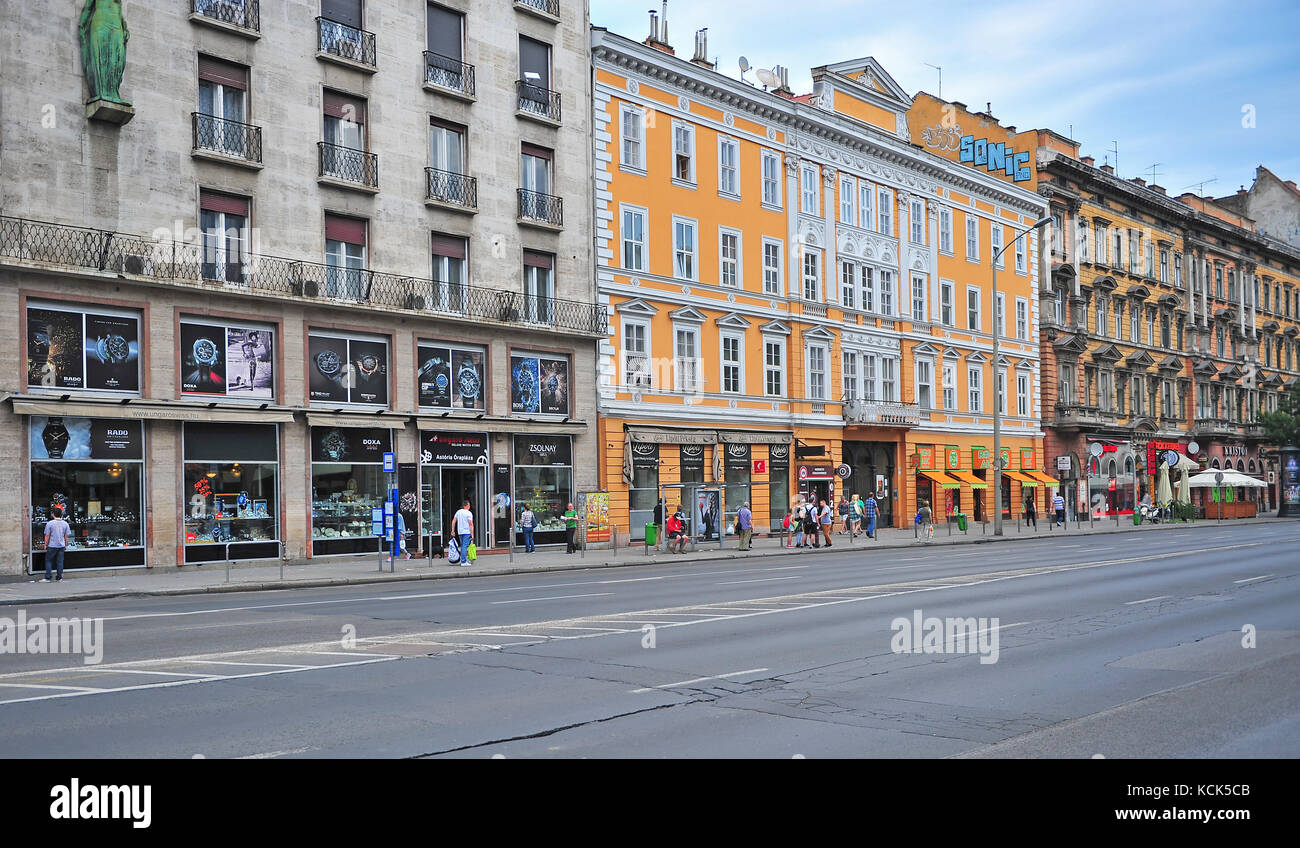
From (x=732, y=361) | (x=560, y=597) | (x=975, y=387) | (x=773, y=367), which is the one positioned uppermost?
(x=732, y=361)

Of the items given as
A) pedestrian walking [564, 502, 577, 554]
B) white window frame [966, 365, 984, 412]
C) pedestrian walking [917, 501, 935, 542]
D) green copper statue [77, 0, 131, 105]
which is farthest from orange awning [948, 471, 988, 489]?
green copper statue [77, 0, 131, 105]

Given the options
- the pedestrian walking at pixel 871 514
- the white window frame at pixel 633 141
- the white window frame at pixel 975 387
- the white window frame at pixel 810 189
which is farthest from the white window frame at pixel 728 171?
the white window frame at pixel 975 387

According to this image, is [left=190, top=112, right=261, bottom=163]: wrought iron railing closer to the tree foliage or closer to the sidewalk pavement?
the sidewalk pavement

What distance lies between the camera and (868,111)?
5078 centimetres

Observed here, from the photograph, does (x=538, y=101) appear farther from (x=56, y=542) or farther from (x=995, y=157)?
(x=995, y=157)

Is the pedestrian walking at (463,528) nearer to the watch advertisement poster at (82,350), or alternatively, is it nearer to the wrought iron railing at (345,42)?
the watch advertisement poster at (82,350)

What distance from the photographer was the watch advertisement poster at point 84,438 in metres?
25.2

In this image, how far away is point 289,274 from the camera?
97.3 ft

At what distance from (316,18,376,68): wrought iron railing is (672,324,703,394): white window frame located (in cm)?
1390

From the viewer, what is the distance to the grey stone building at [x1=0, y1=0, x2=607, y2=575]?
84.1ft

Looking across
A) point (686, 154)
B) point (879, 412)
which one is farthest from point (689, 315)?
point (879, 412)

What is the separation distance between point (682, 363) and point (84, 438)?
2033 centimetres
